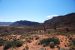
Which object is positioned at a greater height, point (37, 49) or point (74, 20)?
point (74, 20)

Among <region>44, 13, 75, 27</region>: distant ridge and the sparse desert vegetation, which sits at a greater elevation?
<region>44, 13, 75, 27</region>: distant ridge

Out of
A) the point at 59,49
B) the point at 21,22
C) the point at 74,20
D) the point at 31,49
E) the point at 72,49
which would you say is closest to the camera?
the point at 72,49

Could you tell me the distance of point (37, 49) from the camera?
17.0m

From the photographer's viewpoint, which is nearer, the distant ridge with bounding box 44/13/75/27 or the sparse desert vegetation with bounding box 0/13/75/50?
the sparse desert vegetation with bounding box 0/13/75/50

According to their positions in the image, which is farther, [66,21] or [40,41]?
[66,21]

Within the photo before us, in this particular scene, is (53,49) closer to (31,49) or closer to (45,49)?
(45,49)

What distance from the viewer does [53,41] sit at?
19500 millimetres

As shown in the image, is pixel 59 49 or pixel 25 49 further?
pixel 25 49

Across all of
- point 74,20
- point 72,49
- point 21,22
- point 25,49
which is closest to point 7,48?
point 25,49

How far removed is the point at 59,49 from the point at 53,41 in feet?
11.5

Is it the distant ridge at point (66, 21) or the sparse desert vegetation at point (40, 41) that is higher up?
the distant ridge at point (66, 21)

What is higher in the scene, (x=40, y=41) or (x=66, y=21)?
(x=66, y=21)

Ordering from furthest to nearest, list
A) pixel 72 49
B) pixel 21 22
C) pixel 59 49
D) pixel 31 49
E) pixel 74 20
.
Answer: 1. pixel 21 22
2. pixel 74 20
3. pixel 31 49
4. pixel 59 49
5. pixel 72 49

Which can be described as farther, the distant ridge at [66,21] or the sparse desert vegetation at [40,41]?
the distant ridge at [66,21]
